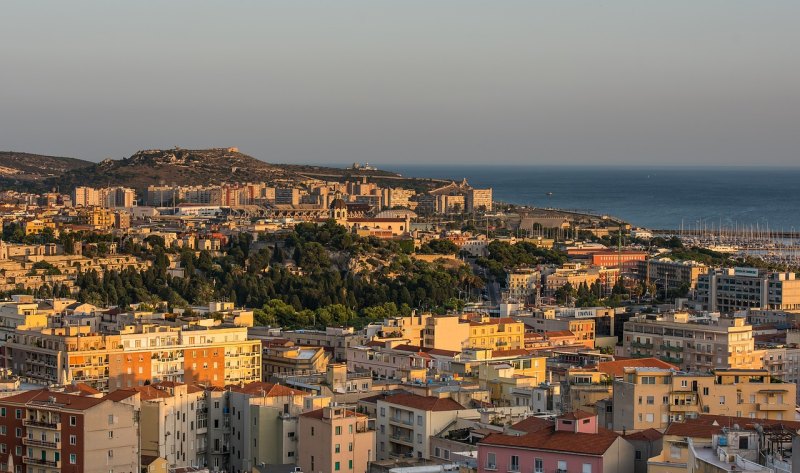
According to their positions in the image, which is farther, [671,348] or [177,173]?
[177,173]

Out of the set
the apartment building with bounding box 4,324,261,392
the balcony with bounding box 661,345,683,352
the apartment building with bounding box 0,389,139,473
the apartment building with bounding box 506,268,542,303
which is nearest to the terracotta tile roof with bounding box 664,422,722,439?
the apartment building with bounding box 0,389,139,473

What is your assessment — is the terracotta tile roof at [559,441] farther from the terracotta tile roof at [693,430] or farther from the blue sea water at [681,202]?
the blue sea water at [681,202]

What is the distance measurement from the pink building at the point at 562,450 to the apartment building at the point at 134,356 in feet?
45.9

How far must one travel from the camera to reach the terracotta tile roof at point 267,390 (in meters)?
25.8

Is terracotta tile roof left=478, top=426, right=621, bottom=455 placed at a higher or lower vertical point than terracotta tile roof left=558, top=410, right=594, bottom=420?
lower

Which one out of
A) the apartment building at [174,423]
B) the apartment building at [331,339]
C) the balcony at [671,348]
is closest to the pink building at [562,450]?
the apartment building at [174,423]

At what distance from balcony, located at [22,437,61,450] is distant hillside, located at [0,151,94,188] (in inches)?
4176

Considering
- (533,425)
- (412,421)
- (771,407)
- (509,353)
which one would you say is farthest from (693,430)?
(509,353)

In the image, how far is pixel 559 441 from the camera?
17750mm

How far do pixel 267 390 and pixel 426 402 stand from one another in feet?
10.8

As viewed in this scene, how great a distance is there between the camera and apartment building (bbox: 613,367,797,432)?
74.0ft

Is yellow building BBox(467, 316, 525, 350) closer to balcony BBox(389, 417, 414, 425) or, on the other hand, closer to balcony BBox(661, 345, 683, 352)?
balcony BBox(661, 345, 683, 352)

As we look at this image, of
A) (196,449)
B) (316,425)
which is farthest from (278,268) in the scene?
(316,425)

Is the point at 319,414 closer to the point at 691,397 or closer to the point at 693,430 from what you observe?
the point at 691,397
